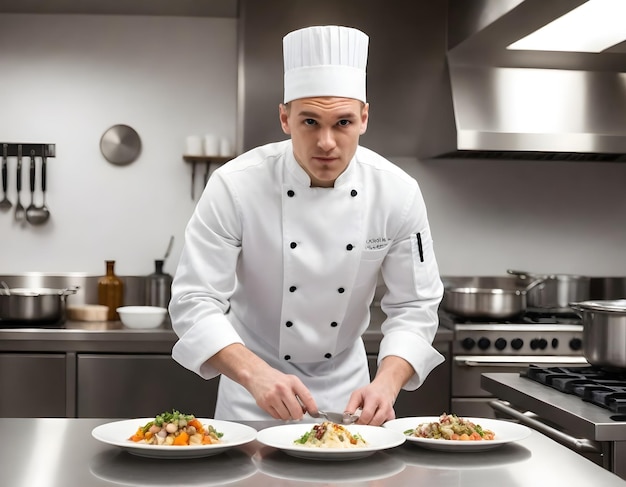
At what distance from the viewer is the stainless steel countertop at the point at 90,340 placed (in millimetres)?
3555

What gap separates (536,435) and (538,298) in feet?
8.23

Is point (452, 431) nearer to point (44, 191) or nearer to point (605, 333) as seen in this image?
point (605, 333)

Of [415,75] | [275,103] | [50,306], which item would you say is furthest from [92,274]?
[415,75]

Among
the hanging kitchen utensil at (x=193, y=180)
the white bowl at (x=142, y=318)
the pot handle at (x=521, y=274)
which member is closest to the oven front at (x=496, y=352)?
Answer: the pot handle at (x=521, y=274)

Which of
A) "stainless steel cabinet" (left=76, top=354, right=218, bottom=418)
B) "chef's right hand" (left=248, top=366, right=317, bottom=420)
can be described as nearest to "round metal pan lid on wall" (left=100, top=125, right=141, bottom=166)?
"stainless steel cabinet" (left=76, top=354, right=218, bottom=418)

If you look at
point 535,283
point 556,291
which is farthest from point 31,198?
point 556,291

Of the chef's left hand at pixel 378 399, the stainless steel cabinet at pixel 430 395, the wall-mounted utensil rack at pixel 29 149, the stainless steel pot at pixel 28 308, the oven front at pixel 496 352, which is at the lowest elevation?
the stainless steel cabinet at pixel 430 395

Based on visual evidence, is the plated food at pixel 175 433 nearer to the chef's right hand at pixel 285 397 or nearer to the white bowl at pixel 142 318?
the chef's right hand at pixel 285 397

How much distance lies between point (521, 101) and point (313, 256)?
1.99 metres

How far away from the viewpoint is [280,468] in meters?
1.50

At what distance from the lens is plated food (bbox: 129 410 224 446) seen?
1551 millimetres

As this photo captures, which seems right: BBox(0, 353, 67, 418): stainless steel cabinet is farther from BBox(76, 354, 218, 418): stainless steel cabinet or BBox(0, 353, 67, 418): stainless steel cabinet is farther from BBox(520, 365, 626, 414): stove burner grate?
BBox(520, 365, 626, 414): stove burner grate

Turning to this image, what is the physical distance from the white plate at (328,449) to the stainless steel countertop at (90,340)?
74.8 inches

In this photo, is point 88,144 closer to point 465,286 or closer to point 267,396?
point 465,286
